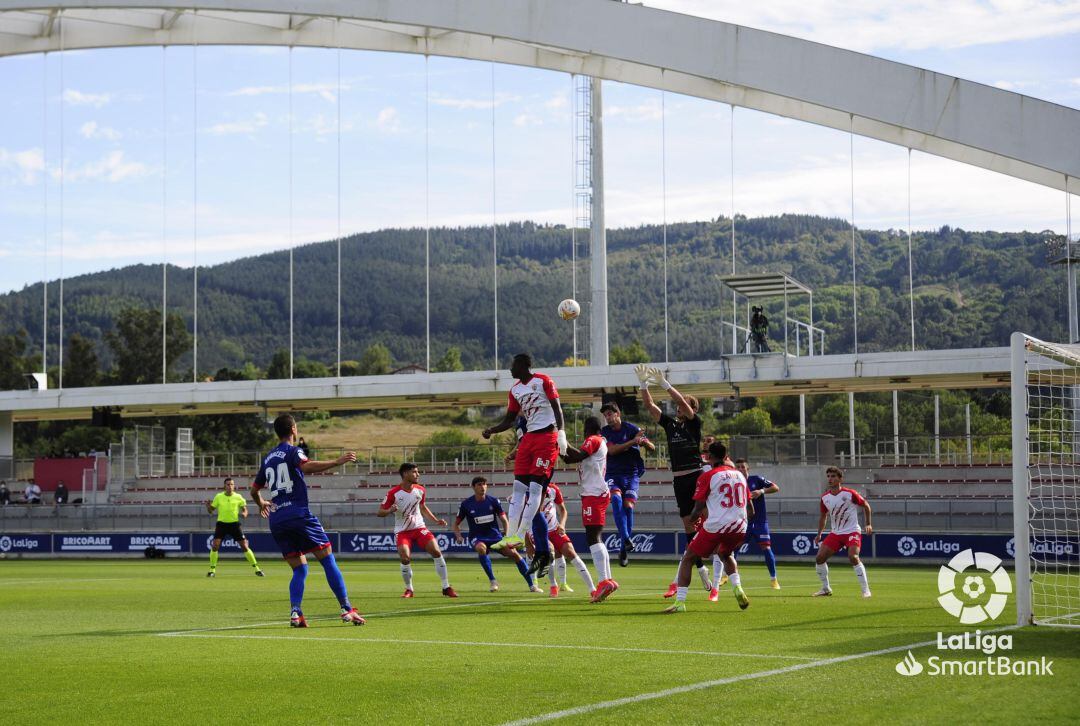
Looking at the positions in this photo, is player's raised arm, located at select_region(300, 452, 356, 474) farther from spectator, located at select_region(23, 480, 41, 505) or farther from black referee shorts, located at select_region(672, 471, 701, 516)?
spectator, located at select_region(23, 480, 41, 505)

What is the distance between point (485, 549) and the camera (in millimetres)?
20219

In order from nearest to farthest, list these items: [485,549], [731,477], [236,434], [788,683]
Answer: [788,683] → [731,477] → [485,549] → [236,434]

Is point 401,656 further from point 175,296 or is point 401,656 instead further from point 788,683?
point 175,296

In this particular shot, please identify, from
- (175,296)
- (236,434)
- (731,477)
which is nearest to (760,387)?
(731,477)

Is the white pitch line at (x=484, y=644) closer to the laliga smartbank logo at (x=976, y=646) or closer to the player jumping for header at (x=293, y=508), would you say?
the player jumping for header at (x=293, y=508)

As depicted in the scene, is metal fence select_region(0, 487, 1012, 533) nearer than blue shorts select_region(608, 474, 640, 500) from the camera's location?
No

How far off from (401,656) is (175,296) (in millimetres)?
Result: 126539

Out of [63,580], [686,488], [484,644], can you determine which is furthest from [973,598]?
[63,580]

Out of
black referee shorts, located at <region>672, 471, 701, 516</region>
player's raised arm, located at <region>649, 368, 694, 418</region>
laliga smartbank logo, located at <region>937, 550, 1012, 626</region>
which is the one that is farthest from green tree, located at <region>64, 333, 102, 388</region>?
player's raised arm, located at <region>649, 368, 694, 418</region>

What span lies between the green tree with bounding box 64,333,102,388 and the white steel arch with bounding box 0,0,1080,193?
5360 centimetres

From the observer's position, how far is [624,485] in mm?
19656

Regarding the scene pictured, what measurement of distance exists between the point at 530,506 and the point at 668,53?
33760mm

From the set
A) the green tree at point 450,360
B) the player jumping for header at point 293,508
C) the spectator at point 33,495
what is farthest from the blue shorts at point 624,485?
the green tree at point 450,360

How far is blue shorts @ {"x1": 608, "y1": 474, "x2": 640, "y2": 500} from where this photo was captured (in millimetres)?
19594
